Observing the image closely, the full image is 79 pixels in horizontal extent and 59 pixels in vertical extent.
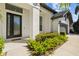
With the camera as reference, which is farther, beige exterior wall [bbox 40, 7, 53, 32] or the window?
beige exterior wall [bbox 40, 7, 53, 32]

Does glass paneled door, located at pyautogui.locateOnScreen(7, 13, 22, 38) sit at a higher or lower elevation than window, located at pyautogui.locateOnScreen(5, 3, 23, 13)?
lower

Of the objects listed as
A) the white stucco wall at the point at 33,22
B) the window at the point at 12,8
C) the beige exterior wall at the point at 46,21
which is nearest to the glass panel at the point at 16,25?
the window at the point at 12,8

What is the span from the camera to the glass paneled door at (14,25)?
1557 centimetres

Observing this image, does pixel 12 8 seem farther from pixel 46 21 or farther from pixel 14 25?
pixel 46 21

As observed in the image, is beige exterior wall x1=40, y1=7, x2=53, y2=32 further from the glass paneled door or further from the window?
the window

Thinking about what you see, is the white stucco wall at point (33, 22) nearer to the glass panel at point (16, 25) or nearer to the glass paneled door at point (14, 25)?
the glass paneled door at point (14, 25)

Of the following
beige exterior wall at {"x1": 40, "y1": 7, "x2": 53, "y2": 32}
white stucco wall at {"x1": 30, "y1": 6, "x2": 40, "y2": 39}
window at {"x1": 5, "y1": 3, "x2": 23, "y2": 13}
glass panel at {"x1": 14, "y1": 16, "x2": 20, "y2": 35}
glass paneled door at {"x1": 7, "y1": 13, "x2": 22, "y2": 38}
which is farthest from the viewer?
beige exterior wall at {"x1": 40, "y1": 7, "x2": 53, "y2": 32}

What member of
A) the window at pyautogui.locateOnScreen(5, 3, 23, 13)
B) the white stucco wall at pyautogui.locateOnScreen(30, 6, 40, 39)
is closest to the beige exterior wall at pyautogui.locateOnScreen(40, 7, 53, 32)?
the window at pyautogui.locateOnScreen(5, 3, 23, 13)

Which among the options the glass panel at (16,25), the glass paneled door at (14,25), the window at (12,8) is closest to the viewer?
the window at (12,8)

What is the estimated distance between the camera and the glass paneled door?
15.6 meters

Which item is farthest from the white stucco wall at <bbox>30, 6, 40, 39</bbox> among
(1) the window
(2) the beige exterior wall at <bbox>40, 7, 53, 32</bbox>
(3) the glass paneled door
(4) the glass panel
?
(2) the beige exterior wall at <bbox>40, 7, 53, 32</bbox>

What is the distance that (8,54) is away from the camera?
944cm

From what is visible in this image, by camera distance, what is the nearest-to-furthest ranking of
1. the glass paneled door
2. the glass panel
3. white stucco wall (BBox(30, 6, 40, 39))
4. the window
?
white stucco wall (BBox(30, 6, 40, 39)), the window, the glass paneled door, the glass panel

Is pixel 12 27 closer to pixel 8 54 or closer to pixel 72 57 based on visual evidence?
pixel 8 54
